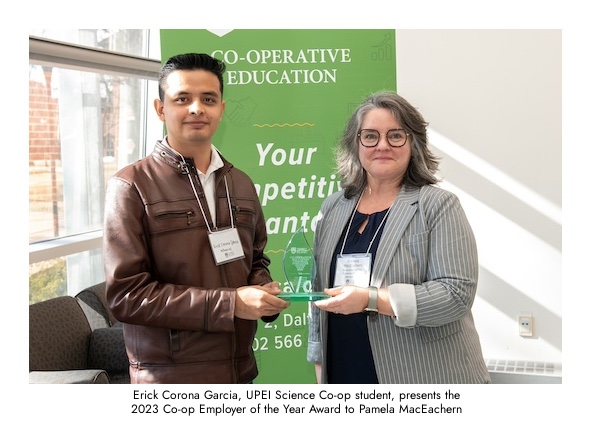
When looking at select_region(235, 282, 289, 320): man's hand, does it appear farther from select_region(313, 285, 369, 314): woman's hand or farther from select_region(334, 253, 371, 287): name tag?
select_region(334, 253, 371, 287): name tag

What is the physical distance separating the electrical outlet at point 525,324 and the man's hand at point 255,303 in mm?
2274

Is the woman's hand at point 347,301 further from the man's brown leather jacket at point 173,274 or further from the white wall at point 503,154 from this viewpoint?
the white wall at point 503,154

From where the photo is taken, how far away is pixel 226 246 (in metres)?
2.08

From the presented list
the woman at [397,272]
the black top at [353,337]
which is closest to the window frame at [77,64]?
the woman at [397,272]

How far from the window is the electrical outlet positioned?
258 cm

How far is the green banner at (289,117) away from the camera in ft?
9.45

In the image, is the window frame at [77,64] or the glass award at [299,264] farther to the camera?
the window frame at [77,64]

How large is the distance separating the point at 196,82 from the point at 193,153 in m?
0.22

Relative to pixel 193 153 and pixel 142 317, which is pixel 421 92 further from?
pixel 142 317

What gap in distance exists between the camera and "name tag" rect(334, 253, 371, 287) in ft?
7.14

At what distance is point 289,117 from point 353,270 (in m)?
1.01

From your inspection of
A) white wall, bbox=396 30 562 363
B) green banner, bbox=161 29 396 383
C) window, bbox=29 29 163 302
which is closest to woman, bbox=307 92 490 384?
green banner, bbox=161 29 396 383

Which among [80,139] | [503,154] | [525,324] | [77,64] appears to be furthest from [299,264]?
[80,139]
